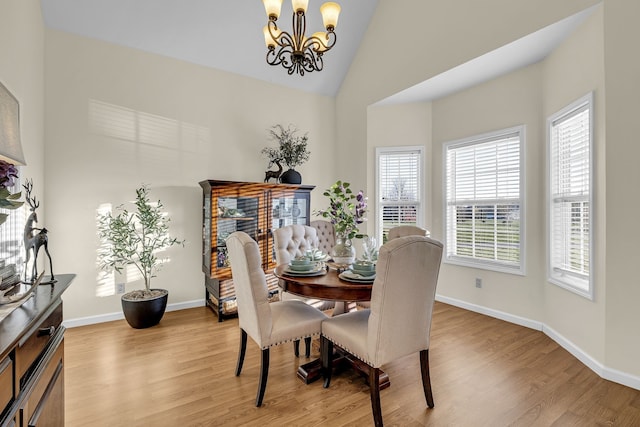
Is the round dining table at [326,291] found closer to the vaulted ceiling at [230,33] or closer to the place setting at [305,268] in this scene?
the place setting at [305,268]

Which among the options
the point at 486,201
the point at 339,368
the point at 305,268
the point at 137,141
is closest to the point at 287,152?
the point at 137,141

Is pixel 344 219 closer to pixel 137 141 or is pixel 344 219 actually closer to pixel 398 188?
pixel 398 188

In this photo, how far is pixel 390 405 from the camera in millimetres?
2064

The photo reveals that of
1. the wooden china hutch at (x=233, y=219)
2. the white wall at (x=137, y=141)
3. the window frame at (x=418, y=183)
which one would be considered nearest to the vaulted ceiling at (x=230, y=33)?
the white wall at (x=137, y=141)

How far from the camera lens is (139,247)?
3.68m

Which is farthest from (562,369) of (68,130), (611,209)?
(68,130)

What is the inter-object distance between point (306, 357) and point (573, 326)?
241 cm

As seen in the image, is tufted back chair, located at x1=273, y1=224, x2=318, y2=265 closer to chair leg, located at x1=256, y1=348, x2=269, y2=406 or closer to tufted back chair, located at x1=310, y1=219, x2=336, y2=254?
tufted back chair, located at x1=310, y1=219, x2=336, y2=254

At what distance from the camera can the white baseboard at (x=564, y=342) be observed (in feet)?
7.66

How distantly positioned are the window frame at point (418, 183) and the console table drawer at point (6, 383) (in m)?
4.07

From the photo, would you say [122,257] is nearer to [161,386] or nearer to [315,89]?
[161,386]

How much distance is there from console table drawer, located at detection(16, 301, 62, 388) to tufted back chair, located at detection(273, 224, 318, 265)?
187cm

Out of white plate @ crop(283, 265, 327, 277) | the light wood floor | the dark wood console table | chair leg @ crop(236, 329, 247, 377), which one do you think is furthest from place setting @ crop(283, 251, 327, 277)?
the dark wood console table

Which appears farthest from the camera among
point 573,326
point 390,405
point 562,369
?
point 573,326
